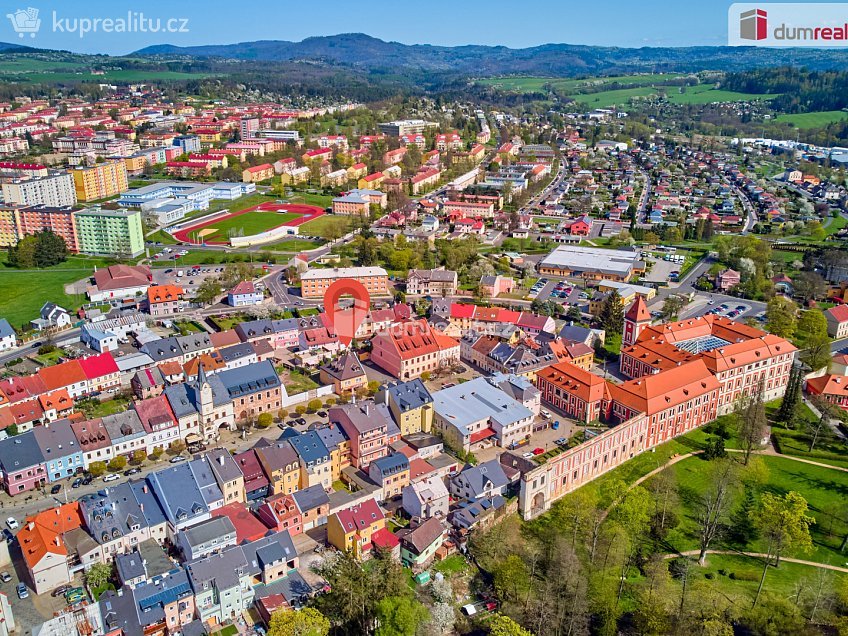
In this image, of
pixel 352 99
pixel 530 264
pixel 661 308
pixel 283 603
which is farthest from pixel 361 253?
pixel 352 99

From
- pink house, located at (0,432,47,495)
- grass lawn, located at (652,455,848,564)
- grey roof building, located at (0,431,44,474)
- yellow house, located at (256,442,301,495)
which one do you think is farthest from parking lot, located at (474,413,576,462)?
grey roof building, located at (0,431,44,474)

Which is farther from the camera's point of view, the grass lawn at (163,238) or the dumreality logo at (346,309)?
the grass lawn at (163,238)

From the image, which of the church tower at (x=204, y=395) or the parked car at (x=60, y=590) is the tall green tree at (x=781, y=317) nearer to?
the church tower at (x=204, y=395)

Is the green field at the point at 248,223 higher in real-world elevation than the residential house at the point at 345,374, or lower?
higher

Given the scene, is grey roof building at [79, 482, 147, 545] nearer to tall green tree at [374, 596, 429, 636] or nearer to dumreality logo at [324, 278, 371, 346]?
tall green tree at [374, 596, 429, 636]

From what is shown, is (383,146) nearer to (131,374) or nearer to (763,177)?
(763,177)

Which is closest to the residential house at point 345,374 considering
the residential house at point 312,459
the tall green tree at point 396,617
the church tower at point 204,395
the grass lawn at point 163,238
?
the church tower at point 204,395

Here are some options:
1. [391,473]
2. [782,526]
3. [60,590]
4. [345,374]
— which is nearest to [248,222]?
[345,374]
